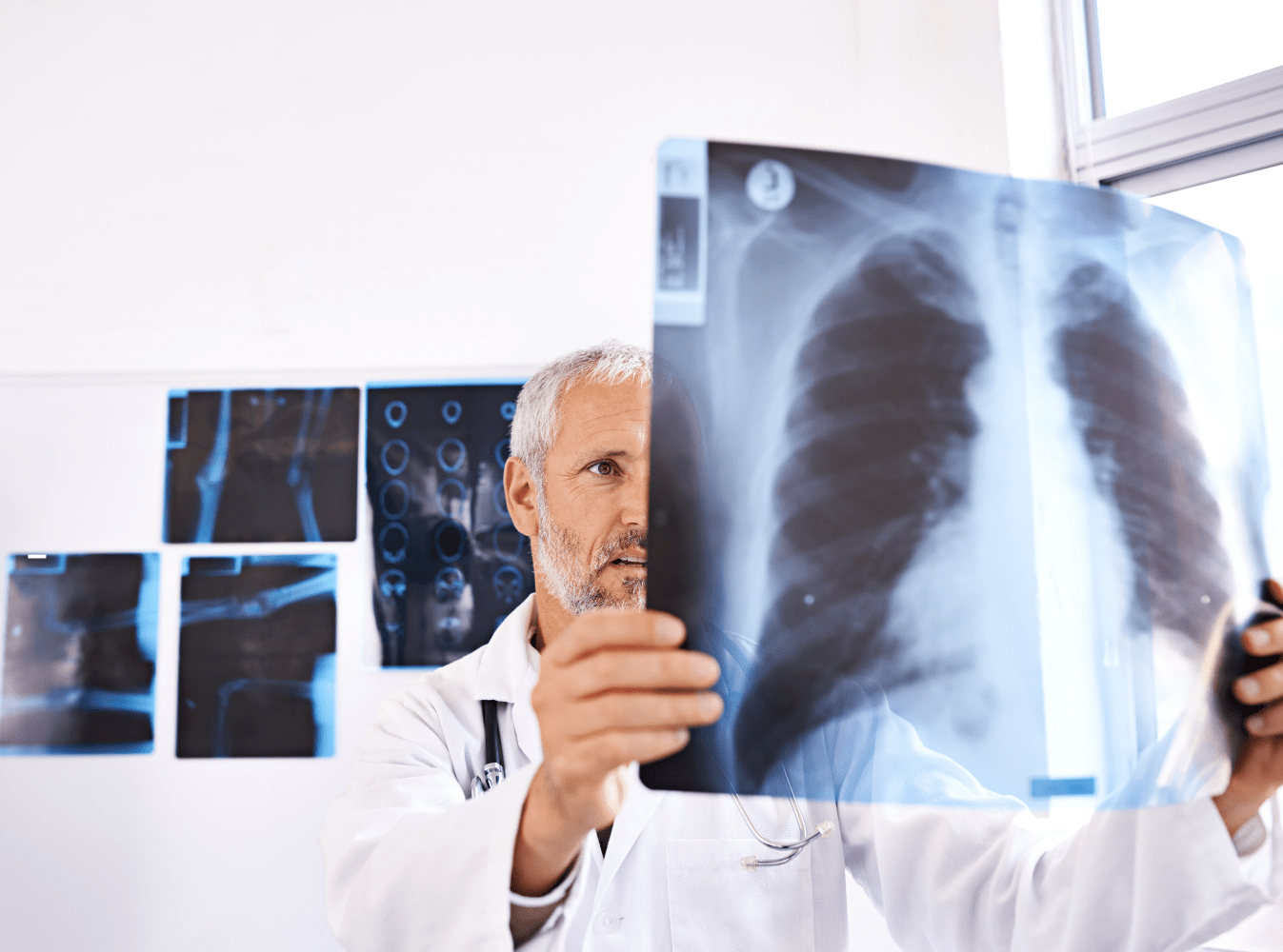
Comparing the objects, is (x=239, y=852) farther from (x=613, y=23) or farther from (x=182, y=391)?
(x=613, y=23)

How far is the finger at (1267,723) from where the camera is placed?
532 mm

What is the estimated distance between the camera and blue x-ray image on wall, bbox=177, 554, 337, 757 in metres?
1.45

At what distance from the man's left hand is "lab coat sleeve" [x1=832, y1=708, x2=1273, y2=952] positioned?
19 mm

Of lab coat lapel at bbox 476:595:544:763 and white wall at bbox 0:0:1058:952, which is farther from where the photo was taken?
white wall at bbox 0:0:1058:952

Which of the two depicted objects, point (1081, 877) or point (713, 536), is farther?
point (1081, 877)

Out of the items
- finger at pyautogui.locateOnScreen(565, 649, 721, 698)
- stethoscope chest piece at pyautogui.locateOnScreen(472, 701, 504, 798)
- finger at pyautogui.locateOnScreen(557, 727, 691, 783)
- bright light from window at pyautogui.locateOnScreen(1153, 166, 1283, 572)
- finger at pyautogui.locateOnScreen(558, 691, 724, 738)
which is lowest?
stethoscope chest piece at pyautogui.locateOnScreen(472, 701, 504, 798)

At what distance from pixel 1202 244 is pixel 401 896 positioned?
735 millimetres

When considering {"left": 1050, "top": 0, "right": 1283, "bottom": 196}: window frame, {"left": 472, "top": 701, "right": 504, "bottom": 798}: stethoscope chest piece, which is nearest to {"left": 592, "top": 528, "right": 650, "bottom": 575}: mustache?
{"left": 472, "top": 701, "right": 504, "bottom": 798}: stethoscope chest piece

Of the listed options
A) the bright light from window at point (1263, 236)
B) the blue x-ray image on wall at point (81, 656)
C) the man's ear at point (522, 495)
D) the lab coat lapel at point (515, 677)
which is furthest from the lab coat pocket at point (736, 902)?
the blue x-ray image on wall at point (81, 656)

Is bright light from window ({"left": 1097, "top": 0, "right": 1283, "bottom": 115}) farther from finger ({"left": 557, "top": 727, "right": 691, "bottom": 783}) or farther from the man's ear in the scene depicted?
finger ({"left": 557, "top": 727, "right": 691, "bottom": 783})

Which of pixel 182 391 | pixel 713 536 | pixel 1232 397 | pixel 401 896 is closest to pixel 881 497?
pixel 713 536

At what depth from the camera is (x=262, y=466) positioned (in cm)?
151

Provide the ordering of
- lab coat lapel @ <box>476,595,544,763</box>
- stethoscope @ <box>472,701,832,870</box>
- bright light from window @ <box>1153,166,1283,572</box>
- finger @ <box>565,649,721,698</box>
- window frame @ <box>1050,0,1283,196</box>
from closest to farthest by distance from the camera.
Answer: finger @ <box>565,649,721,698</box> < stethoscope @ <box>472,701,832,870</box> < lab coat lapel @ <box>476,595,544,763</box> < bright light from window @ <box>1153,166,1283,572</box> < window frame @ <box>1050,0,1283,196</box>

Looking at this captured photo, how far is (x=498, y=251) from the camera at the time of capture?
1.52 m
